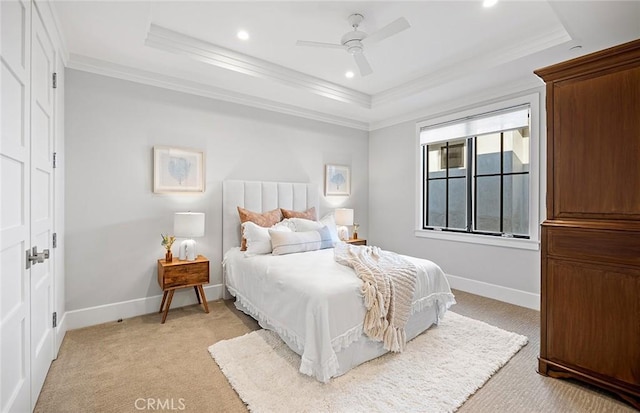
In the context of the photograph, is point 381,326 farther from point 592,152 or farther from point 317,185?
point 317,185

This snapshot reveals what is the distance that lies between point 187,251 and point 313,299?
1871 mm

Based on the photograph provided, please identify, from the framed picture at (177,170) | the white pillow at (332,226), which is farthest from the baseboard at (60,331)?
the white pillow at (332,226)

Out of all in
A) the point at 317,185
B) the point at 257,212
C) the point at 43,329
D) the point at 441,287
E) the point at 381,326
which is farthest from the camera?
the point at 317,185

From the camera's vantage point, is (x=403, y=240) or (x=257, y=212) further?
(x=403, y=240)

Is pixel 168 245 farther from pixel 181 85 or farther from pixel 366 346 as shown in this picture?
A: pixel 366 346

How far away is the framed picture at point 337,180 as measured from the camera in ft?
16.2

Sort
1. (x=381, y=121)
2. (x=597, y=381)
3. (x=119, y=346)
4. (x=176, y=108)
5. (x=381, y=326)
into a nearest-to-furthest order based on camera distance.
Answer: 1. (x=597, y=381)
2. (x=381, y=326)
3. (x=119, y=346)
4. (x=176, y=108)
5. (x=381, y=121)

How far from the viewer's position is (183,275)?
3.14m

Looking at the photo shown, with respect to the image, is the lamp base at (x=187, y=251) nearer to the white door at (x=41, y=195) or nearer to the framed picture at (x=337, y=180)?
the white door at (x=41, y=195)


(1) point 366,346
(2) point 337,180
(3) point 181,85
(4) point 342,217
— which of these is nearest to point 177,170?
(3) point 181,85

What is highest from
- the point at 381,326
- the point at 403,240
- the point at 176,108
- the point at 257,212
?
the point at 176,108

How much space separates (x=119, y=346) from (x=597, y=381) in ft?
11.8

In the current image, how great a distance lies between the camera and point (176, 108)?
11.5 feet

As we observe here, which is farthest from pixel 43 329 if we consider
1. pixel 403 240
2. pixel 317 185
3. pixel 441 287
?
pixel 403 240
